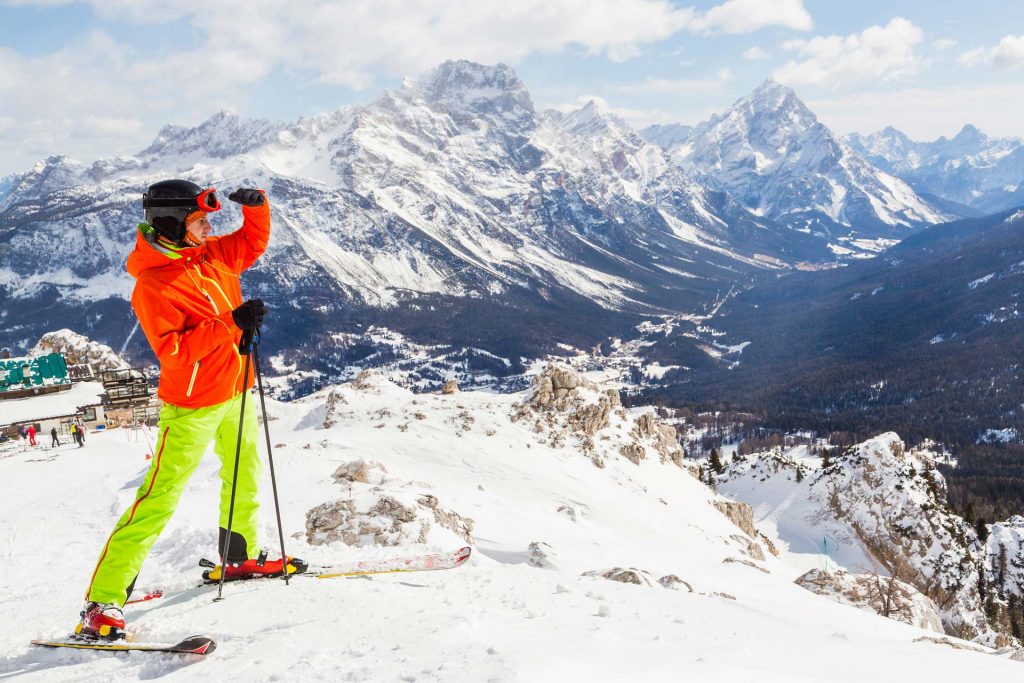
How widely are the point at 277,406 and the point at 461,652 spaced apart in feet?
113

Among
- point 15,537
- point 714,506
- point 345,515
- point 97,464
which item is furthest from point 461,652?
point 714,506

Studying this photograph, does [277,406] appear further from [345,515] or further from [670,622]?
[670,622]

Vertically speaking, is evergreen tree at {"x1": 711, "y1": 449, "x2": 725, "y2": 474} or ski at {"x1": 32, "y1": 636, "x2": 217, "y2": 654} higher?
ski at {"x1": 32, "y1": 636, "x2": 217, "y2": 654}

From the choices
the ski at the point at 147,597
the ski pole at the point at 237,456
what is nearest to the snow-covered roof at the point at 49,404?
the ski at the point at 147,597

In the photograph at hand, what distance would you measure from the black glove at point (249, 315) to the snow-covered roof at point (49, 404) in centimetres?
3710

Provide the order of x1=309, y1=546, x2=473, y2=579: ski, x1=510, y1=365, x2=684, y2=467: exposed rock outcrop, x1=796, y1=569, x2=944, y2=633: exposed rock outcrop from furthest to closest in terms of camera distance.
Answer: x1=510, y1=365, x2=684, y2=467: exposed rock outcrop → x1=796, y1=569, x2=944, y2=633: exposed rock outcrop → x1=309, y1=546, x2=473, y2=579: ski

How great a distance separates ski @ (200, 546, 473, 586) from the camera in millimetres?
7945

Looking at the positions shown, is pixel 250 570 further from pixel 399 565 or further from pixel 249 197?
pixel 249 197

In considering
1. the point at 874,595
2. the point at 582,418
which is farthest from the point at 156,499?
the point at 582,418

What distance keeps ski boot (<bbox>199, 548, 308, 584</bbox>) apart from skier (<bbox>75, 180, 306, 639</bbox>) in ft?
4.08

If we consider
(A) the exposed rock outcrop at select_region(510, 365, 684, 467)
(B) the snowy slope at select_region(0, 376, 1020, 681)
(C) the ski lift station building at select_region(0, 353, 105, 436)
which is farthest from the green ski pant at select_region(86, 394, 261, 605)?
(C) the ski lift station building at select_region(0, 353, 105, 436)

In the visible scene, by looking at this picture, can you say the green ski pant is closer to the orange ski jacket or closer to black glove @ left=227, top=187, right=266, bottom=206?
the orange ski jacket

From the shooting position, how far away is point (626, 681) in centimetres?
484

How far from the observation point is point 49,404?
38750 millimetres
